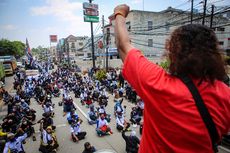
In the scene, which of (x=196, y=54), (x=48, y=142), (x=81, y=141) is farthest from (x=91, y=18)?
(x=196, y=54)

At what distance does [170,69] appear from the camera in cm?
96

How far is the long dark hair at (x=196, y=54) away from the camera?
2.91 feet

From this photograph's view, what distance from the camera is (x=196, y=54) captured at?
0.89 m

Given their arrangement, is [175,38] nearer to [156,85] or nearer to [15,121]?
[156,85]

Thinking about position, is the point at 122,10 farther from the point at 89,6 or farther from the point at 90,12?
the point at 89,6

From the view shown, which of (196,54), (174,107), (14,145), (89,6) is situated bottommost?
(14,145)

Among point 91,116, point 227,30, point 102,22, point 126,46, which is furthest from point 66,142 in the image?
point 227,30

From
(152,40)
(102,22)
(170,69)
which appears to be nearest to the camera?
(170,69)

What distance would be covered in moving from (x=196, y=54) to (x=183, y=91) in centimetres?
20

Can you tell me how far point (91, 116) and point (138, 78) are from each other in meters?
10.8

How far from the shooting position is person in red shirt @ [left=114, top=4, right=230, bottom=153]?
33.6 inches

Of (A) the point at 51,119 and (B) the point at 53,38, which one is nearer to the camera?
(A) the point at 51,119

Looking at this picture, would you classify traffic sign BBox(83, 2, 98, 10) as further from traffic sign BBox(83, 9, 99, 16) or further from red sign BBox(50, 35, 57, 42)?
red sign BBox(50, 35, 57, 42)

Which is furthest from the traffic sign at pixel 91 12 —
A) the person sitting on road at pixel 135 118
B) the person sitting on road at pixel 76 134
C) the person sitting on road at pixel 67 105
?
the person sitting on road at pixel 76 134
